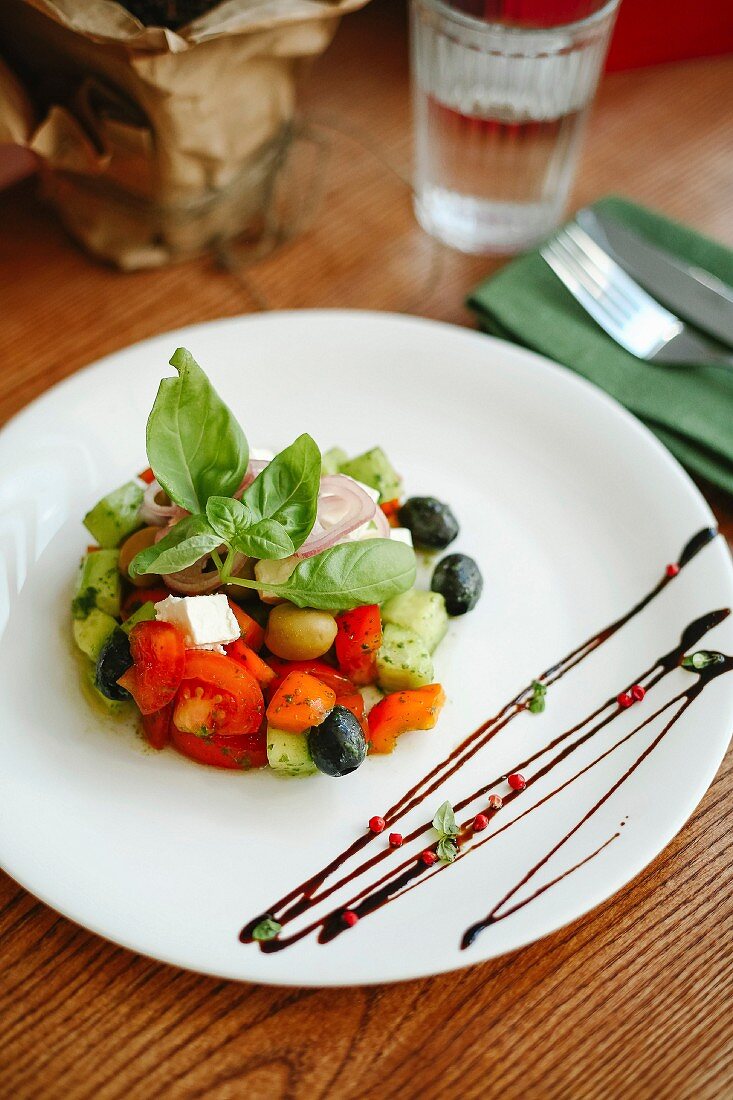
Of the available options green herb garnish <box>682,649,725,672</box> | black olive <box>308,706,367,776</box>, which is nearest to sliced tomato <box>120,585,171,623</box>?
black olive <box>308,706,367,776</box>

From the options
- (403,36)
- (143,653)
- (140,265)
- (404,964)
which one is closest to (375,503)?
(143,653)

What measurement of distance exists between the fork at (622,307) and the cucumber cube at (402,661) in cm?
89

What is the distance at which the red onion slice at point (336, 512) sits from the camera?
4.85 ft

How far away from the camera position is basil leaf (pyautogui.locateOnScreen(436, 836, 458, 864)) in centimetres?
132

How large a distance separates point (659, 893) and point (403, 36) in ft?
8.18

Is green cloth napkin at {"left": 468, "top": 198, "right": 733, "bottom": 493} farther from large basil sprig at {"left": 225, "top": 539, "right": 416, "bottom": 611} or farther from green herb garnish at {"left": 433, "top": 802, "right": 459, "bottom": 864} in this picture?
green herb garnish at {"left": 433, "top": 802, "right": 459, "bottom": 864}

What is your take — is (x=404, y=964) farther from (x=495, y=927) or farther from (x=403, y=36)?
(x=403, y=36)

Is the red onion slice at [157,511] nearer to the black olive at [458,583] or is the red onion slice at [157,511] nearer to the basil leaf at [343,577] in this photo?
the basil leaf at [343,577]

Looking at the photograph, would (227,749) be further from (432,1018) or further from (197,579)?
(432,1018)

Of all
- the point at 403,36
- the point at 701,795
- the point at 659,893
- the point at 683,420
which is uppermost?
the point at 403,36

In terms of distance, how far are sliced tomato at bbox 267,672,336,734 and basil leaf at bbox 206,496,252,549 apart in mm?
220

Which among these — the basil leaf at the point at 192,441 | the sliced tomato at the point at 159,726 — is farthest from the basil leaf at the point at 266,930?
the basil leaf at the point at 192,441

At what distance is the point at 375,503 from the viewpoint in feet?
5.03

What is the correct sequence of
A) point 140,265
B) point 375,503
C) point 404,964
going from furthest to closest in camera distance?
1. point 140,265
2. point 375,503
3. point 404,964
